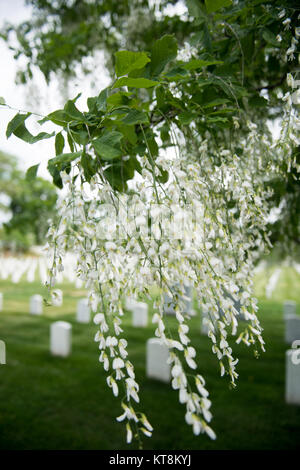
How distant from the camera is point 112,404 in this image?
4.93 metres

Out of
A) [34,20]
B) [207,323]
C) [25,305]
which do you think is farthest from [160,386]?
[25,305]

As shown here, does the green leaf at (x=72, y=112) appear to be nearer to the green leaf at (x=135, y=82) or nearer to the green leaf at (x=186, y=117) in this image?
the green leaf at (x=135, y=82)

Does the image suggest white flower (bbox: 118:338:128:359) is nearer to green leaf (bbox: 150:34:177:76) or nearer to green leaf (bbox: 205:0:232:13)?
green leaf (bbox: 150:34:177:76)

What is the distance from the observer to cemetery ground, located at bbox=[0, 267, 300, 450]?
4.04 metres

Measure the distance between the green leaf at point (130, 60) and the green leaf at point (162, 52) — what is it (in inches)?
7.0

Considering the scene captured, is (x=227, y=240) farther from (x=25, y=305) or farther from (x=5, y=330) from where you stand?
(x=25, y=305)

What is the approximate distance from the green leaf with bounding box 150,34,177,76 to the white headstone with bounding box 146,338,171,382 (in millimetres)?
4740

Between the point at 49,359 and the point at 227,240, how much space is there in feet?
20.0

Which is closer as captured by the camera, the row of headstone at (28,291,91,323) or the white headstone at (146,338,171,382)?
the white headstone at (146,338,171,382)

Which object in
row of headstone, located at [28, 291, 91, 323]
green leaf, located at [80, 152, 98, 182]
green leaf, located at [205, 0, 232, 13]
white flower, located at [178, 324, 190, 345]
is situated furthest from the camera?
row of headstone, located at [28, 291, 91, 323]

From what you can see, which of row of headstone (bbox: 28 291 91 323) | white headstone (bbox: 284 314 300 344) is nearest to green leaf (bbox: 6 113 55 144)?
row of headstone (bbox: 28 291 91 323)

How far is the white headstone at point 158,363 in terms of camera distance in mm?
5691

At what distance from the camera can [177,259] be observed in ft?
4.46
